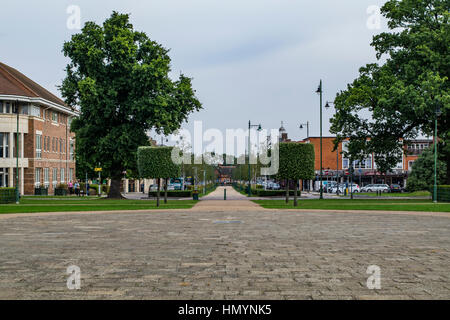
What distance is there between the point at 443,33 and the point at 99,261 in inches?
1270

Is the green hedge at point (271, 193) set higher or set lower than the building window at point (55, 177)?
lower

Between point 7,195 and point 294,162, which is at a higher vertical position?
point 294,162

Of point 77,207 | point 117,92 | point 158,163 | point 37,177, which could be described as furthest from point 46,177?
point 158,163

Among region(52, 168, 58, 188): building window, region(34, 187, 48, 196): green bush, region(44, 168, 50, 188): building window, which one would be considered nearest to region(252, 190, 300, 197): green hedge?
region(34, 187, 48, 196): green bush

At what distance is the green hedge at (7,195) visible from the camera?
33.9m

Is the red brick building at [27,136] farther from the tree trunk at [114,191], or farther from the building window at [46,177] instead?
the tree trunk at [114,191]

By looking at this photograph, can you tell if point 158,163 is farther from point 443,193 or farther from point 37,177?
point 37,177

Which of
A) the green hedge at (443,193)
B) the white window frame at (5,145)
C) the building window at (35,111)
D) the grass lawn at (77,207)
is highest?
the building window at (35,111)

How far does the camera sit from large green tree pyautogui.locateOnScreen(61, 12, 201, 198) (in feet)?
123

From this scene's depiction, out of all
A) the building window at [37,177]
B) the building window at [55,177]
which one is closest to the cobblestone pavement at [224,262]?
the building window at [37,177]

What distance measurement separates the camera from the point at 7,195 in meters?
34.5

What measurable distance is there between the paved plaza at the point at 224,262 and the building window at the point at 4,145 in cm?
3834

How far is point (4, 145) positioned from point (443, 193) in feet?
140

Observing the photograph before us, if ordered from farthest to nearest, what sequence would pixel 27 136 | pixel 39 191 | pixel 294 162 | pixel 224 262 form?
pixel 27 136
pixel 39 191
pixel 294 162
pixel 224 262
